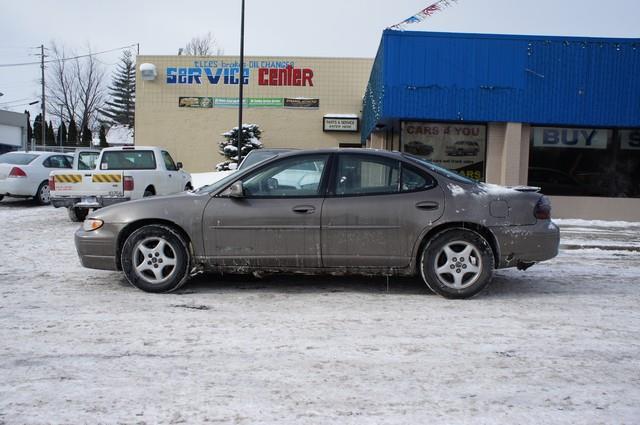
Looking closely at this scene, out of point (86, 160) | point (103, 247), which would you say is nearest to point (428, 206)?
point (103, 247)

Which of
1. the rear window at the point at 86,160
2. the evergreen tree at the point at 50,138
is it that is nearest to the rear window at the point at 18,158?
the rear window at the point at 86,160

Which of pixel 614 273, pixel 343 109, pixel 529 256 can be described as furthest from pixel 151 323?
pixel 343 109

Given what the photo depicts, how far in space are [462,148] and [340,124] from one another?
13.5 meters

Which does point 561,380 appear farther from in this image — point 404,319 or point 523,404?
point 404,319

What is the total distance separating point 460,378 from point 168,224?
3428 millimetres

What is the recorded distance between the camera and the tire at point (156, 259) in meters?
5.89

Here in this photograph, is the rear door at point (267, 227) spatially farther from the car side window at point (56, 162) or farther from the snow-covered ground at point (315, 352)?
the car side window at point (56, 162)

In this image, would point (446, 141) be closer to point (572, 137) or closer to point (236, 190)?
point (572, 137)

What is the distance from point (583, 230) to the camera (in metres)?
→ 12.7

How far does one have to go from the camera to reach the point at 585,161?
15.1 meters

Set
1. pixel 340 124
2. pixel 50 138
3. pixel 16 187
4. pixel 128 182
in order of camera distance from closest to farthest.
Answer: pixel 128 182
pixel 16 187
pixel 340 124
pixel 50 138

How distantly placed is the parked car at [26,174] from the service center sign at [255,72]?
12.6m

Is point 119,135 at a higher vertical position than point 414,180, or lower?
higher

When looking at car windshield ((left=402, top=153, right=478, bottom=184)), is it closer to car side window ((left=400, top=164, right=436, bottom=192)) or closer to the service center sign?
car side window ((left=400, top=164, right=436, bottom=192))
